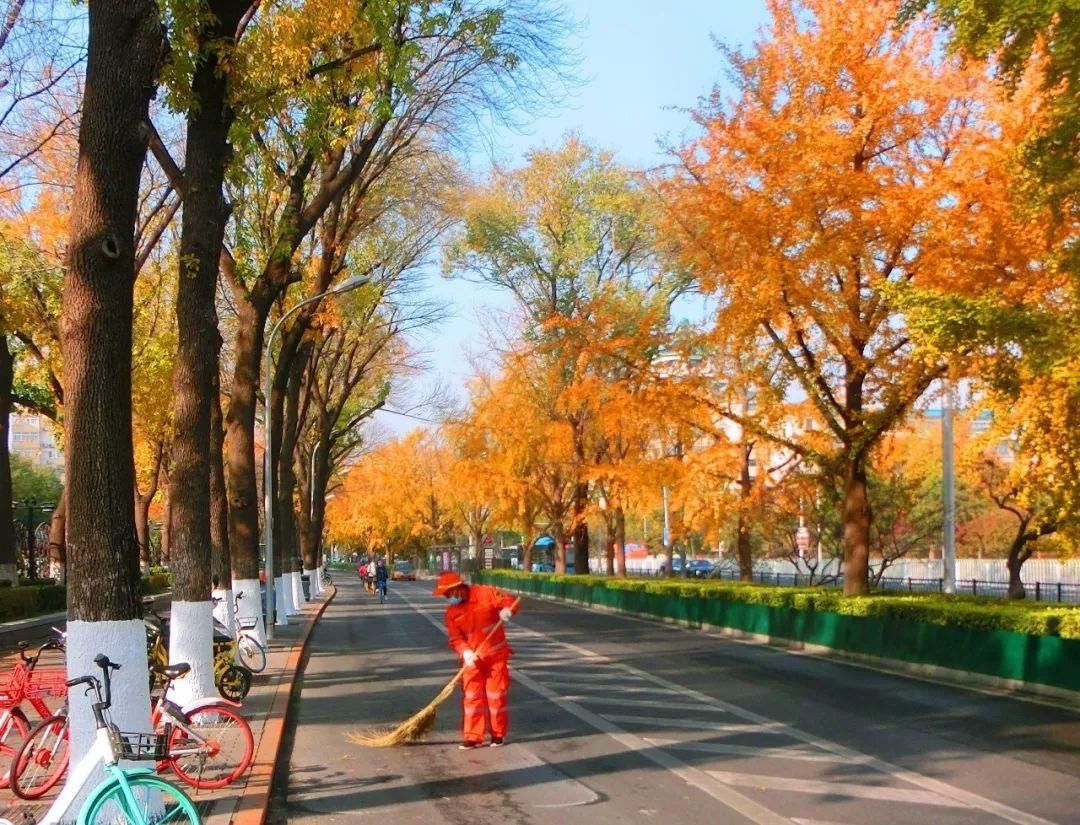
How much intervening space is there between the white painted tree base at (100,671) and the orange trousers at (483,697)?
14.0 feet

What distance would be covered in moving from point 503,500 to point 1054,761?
41.3 metres

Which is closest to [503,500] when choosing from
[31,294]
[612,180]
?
[612,180]

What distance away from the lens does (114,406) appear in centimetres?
765

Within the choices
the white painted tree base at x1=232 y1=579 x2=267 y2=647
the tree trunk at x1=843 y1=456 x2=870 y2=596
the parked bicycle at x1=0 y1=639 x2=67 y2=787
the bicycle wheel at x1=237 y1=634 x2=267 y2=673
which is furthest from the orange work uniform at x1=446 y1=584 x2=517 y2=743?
the tree trunk at x1=843 y1=456 x2=870 y2=596

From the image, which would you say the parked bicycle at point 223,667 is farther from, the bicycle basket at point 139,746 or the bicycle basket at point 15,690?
the bicycle basket at point 139,746

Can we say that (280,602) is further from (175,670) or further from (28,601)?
(175,670)

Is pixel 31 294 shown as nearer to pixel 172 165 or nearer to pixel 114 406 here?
pixel 172 165

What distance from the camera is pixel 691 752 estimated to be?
11.2 m

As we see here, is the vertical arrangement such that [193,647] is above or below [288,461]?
below

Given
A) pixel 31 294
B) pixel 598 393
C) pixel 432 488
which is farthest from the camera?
pixel 432 488

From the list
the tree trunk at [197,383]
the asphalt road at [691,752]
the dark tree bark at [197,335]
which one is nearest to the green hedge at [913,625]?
the asphalt road at [691,752]

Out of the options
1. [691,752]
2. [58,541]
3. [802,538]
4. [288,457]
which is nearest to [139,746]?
[691,752]

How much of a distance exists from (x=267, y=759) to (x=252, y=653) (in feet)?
25.3

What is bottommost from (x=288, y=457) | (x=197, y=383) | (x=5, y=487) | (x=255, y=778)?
(x=255, y=778)
